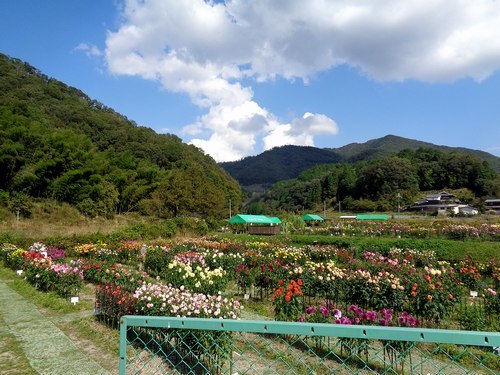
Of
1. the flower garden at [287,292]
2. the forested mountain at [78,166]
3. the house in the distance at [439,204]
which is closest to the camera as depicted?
the flower garden at [287,292]

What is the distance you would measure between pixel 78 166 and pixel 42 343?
99.1ft

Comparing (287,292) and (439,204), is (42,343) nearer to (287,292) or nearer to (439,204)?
(287,292)

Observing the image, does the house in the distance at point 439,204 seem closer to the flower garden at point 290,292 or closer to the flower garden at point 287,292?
the flower garden at point 287,292

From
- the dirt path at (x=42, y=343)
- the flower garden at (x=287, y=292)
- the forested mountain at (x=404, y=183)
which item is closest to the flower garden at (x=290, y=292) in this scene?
the flower garden at (x=287, y=292)

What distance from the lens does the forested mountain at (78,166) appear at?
28.4m

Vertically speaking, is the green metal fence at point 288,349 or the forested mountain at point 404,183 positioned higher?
the forested mountain at point 404,183

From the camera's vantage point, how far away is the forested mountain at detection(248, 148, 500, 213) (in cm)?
7238

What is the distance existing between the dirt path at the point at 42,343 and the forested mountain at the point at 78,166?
23.0m

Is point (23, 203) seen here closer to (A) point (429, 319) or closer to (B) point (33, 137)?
(B) point (33, 137)

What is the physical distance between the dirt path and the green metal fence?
0.55 m

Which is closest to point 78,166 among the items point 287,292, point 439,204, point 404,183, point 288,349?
point 287,292

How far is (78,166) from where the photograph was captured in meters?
31.8

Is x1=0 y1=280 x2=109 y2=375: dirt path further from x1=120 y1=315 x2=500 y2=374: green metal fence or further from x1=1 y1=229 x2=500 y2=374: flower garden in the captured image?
x1=1 y1=229 x2=500 y2=374: flower garden

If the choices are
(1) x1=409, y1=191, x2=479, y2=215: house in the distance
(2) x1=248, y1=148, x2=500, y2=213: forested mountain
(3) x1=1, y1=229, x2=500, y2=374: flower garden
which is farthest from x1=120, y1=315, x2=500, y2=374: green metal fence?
(2) x1=248, y1=148, x2=500, y2=213: forested mountain
